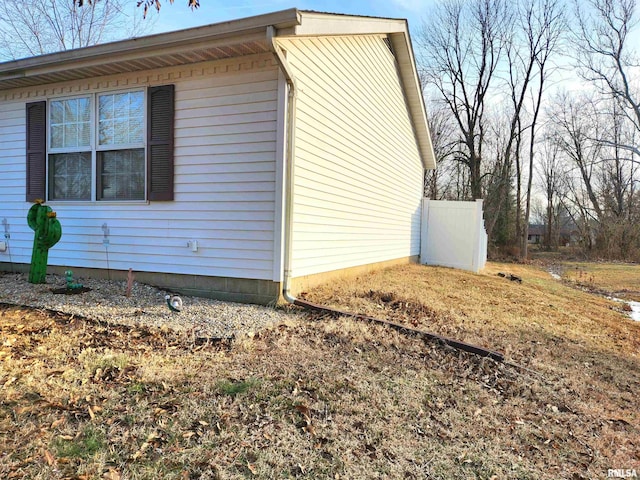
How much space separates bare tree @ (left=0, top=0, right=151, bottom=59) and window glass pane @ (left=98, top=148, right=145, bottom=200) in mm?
11586

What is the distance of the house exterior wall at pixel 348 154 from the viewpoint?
5.77 metres

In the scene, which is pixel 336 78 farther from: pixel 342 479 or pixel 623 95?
pixel 623 95

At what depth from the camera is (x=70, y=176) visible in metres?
6.48

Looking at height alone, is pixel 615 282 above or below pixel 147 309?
below

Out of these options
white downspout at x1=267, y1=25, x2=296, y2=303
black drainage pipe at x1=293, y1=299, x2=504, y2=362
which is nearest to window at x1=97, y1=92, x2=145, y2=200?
white downspout at x1=267, y1=25, x2=296, y2=303

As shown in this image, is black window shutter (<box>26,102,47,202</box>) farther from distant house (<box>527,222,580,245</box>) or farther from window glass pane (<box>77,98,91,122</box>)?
distant house (<box>527,222,580,245</box>)

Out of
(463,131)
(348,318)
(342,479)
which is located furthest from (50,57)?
(463,131)

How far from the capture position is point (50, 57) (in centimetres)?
568

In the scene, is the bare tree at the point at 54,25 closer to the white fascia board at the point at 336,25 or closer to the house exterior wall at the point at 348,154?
the house exterior wall at the point at 348,154

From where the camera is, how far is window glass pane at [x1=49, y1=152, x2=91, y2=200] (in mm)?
6348

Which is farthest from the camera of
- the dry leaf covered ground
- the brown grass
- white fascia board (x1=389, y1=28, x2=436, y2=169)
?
the brown grass

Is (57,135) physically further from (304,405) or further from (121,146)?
(304,405)

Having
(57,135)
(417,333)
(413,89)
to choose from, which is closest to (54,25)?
(57,135)

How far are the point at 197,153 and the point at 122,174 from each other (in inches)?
54.1
